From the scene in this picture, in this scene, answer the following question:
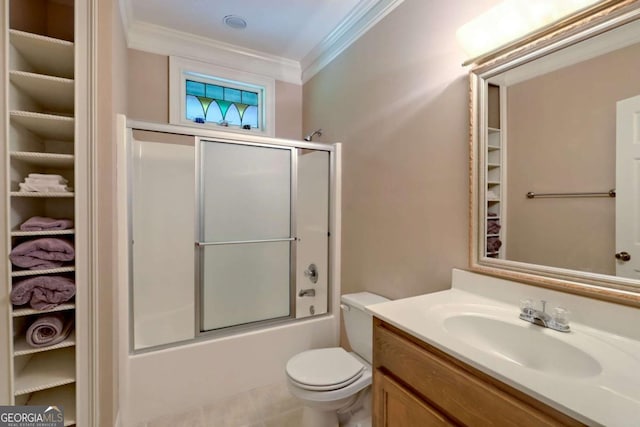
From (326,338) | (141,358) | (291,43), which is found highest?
(291,43)

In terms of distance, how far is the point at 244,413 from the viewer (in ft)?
5.78

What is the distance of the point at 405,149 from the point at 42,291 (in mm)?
1905

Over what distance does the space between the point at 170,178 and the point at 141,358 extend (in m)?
1.46

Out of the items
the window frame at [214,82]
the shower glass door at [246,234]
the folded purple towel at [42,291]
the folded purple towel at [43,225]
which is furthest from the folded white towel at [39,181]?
the window frame at [214,82]

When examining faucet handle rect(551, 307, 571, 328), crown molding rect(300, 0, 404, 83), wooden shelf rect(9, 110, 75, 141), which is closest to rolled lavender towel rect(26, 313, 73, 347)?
wooden shelf rect(9, 110, 75, 141)

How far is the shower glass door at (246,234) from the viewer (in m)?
2.34

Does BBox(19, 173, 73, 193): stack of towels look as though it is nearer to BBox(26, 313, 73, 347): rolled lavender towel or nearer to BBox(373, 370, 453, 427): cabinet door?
BBox(26, 313, 73, 347): rolled lavender towel

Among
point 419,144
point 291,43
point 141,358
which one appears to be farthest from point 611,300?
point 291,43

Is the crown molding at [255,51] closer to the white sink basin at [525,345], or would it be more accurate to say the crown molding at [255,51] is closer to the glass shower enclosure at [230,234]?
the glass shower enclosure at [230,234]

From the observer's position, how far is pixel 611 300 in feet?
2.97

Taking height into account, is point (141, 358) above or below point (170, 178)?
below

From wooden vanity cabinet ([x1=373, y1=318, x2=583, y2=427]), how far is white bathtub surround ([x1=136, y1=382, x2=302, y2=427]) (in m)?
0.87

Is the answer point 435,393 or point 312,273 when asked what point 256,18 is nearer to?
point 312,273

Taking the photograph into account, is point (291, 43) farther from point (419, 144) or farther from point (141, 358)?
point (141, 358)
